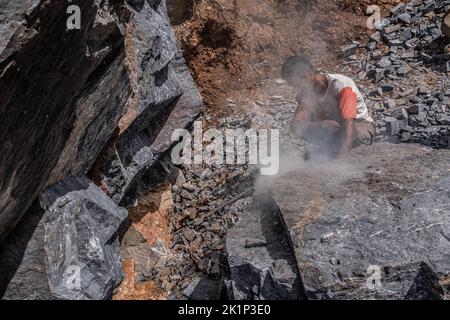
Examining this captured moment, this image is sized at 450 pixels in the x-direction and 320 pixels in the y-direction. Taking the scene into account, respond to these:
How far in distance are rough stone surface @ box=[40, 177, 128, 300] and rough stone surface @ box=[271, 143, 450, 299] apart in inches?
74.6

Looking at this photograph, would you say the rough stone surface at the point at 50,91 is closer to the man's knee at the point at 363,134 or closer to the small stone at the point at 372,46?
the man's knee at the point at 363,134

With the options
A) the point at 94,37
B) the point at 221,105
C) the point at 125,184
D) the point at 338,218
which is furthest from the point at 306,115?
the point at 94,37

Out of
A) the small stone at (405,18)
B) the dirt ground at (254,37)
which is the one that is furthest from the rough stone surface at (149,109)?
the small stone at (405,18)

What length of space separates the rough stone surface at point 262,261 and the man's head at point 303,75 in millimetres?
1885

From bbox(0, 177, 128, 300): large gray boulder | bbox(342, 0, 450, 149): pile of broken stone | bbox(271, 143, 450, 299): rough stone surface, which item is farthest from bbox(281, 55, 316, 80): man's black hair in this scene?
bbox(0, 177, 128, 300): large gray boulder

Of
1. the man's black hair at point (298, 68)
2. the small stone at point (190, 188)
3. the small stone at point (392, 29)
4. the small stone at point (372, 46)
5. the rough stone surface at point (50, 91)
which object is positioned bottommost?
the small stone at point (190, 188)

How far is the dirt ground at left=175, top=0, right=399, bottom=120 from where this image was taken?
842cm

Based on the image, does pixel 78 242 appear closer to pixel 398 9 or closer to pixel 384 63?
pixel 384 63

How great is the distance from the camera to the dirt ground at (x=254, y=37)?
842cm

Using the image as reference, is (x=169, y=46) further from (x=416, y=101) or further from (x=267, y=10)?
(x=416, y=101)

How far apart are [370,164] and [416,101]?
2073 millimetres

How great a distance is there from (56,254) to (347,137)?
3.75 metres

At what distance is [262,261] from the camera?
4742 mm

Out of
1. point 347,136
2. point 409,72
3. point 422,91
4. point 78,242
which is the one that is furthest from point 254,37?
point 78,242
